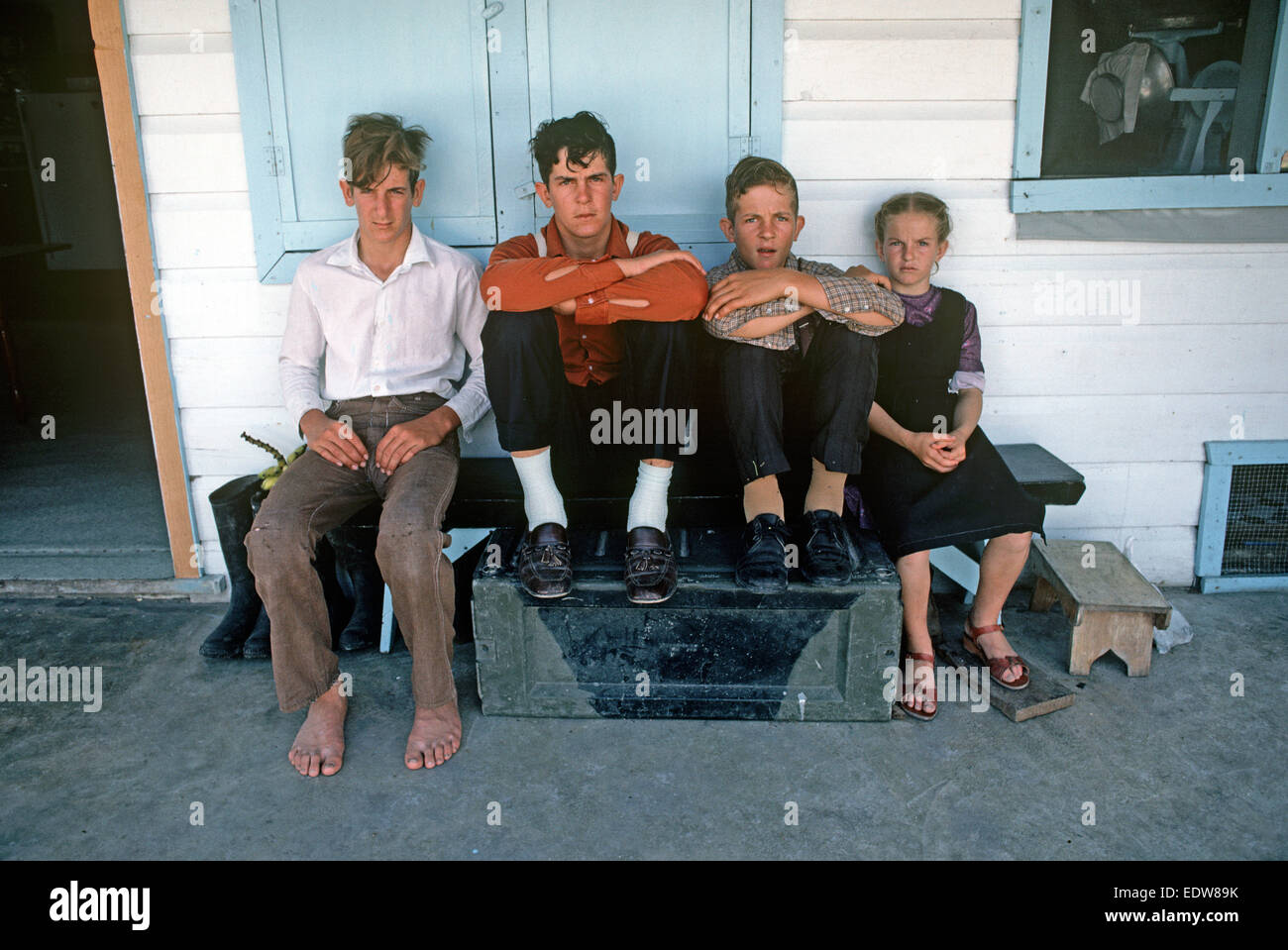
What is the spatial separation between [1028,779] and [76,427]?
5.72 m

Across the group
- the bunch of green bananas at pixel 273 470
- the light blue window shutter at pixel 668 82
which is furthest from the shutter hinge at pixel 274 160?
the bunch of green bananas at pixel 273 470

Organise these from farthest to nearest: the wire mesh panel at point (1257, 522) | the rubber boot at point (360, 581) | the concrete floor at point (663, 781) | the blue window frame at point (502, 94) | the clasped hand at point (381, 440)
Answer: the wire mesh panel at point (1257, 522), the rubber boot at point (360, 581), the blue window frame at point (502, 94), the clasped hand at point (381, 440), the concrete floor at point (663, 781)

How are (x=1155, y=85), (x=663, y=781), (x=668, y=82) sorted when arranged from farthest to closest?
(x=1155, y=85), (x=668, y=82), (x=663, y=781)

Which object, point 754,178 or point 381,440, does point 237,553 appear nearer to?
point 381,440

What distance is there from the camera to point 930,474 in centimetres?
281

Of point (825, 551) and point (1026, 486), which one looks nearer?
point (825, 551)

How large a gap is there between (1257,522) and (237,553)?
12.0 feet

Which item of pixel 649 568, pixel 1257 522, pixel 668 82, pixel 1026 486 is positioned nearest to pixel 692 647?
pixel 649 568

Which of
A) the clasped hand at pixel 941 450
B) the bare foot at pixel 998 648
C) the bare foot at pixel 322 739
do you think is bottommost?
the bare foot at pixel 322 739

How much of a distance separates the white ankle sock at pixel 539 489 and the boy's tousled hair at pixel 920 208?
137cm

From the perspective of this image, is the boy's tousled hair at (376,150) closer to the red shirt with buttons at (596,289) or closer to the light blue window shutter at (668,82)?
the light blue window shutter at (668,82)

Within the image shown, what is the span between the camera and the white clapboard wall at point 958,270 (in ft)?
9.91
